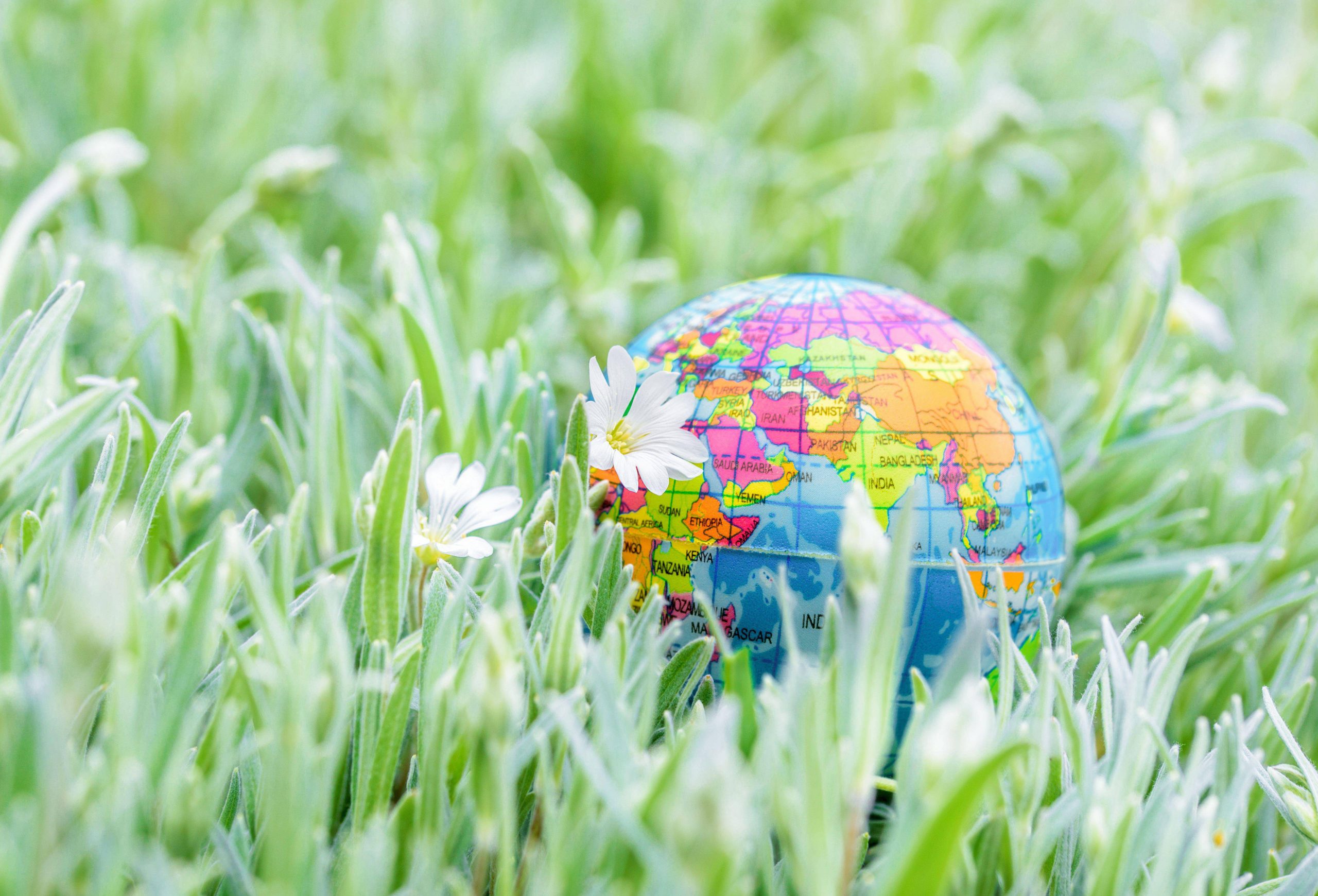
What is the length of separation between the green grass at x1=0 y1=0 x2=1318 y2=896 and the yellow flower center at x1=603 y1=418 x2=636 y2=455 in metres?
0.05

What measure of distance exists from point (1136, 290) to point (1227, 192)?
0.49m

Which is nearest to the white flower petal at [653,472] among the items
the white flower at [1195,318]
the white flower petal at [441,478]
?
the white flower petal at [441,478]

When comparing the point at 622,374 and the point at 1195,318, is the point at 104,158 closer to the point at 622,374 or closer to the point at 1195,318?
the point at 622,374

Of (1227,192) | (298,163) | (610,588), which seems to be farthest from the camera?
(1227,192)

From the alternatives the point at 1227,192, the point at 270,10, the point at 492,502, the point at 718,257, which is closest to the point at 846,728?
the point at 492,502

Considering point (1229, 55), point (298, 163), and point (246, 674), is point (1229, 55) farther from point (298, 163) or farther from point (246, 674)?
point (246, 674)

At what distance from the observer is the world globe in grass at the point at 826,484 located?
550 millimetres

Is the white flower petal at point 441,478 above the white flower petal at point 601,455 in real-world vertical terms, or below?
below

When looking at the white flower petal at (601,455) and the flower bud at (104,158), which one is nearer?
the white flower petal at (601,455)

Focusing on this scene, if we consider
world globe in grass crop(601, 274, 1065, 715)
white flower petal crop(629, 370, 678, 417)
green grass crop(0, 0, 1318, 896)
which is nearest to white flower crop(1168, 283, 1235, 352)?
green grass crop(0, 0, 1318, 896)

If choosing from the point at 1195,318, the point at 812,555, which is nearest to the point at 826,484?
the point at 812,555

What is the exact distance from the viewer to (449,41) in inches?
51.9

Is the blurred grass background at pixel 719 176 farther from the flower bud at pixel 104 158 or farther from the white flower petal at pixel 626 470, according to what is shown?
the white flower petal at pixel 626 470

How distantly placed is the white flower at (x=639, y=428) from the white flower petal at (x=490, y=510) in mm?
53
